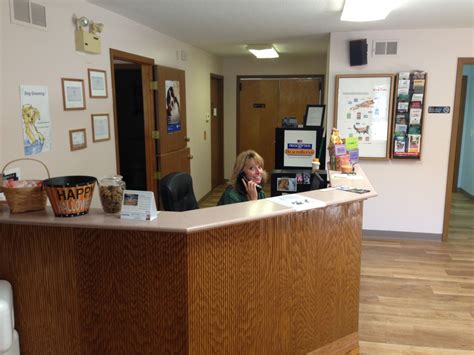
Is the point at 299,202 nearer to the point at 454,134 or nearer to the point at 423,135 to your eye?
the point at 423,135

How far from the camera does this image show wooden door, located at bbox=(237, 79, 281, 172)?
7.23 metres

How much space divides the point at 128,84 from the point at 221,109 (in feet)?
8.49

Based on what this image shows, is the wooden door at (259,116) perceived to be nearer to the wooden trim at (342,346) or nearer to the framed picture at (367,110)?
the framed picture at (367,110)

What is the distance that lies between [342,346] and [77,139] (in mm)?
2284

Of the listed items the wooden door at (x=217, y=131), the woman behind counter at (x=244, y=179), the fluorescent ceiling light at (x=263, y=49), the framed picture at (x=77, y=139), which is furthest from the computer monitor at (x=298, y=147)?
the wooden door at (x=217, y=131)

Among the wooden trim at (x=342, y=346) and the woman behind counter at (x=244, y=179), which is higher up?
the woman behind counter at (x=244, y=179)

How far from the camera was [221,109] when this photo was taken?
7.31 metres

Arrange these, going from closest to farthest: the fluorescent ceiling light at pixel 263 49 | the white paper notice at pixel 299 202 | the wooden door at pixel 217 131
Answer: the white paper notice at pixel 299 202 → the fluorescent ceiling light at pixel 263 49 → the wooden door at pixel 217 131

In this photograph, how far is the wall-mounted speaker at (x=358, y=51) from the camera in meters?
4.21

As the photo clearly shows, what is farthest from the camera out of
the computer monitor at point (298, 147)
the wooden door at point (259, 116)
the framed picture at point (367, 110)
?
the wooden door at point (259, 116)

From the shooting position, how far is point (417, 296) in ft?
10.7

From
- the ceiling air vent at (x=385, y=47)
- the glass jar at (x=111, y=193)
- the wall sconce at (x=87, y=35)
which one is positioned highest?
the ceiling air vent at (x=385, y=47)

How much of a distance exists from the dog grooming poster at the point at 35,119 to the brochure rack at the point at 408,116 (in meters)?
3.45

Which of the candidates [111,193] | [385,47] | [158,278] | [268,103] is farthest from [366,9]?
[268,103]
